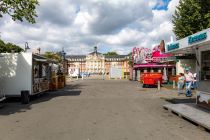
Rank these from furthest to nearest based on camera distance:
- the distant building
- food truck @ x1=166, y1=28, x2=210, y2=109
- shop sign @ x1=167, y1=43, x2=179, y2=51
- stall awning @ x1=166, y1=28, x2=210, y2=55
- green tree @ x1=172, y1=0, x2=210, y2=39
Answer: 1. the distant building
2. green tree @ x1=172, y1=0, x2=210, y2=39
3. shop sign @ x1=167, y1=43, x2=179, y2=51
4. food truck @ x1=166, y1=28, x2=210, y2=109
5. stall awning @ x1=166, y1=28, x2=210, y2=55

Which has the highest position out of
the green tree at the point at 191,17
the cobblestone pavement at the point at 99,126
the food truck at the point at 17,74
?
the green tree at the point at 191,17

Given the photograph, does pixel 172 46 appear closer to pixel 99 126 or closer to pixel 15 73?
pixel 99 126

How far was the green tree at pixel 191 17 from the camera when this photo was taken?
2787 cm

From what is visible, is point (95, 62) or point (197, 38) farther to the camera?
point (95, 62)

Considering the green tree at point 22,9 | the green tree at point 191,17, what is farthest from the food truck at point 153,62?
the green tree at point 22,9

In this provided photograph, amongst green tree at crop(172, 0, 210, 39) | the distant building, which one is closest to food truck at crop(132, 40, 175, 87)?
green tree at crop(172, 0, 210, 39)

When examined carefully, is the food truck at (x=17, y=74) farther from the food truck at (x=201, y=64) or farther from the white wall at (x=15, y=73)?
the food truck at (x=201, y=64)

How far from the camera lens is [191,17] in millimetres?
28578

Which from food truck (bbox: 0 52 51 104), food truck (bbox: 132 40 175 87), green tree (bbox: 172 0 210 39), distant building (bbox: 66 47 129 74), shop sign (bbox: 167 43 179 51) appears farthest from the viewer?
distant building (bbox: 66 47 129 74)

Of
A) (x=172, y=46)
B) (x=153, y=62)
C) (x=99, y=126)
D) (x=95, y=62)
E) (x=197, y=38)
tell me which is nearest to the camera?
(x=99, y=126)

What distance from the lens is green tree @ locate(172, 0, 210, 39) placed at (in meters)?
27.9

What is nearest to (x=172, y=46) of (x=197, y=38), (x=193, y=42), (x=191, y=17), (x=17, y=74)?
(x=193, y=42)

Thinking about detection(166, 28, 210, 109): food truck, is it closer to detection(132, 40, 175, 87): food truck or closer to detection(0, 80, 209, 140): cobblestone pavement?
detection(0, 80, 209, 140): cobblestone pavement

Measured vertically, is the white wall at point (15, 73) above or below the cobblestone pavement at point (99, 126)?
above
